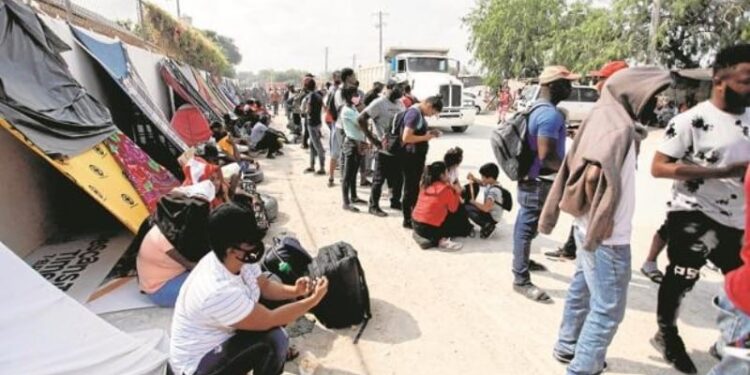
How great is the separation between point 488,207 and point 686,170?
2.61m

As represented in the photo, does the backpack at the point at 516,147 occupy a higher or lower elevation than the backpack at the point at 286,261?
higher

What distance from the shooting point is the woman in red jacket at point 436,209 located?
4715 mm

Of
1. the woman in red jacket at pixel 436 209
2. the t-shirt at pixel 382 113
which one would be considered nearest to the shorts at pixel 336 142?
the t-shirt at pixel 382 113

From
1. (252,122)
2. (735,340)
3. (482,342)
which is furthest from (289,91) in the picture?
(735,340)

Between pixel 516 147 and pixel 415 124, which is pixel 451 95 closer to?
pixel 415 124

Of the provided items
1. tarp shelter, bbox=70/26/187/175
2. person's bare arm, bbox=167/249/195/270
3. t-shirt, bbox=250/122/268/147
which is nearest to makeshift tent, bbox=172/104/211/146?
tarp shelter, bbox=70/26/187/175

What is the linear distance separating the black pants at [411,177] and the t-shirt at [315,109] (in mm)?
2679

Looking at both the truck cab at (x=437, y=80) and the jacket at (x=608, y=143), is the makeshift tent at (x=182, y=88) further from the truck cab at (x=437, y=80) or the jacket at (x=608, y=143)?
the jacket at (x=608, y=143)

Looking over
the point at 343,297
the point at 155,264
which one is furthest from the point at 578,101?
the point at 155,264

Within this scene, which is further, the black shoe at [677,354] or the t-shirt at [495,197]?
the t-shirt at [495,197]

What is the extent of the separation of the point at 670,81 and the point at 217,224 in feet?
7.23

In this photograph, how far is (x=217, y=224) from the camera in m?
1.92

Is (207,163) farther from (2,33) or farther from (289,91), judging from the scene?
(289,91)

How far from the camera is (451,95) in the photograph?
47.4 ft
